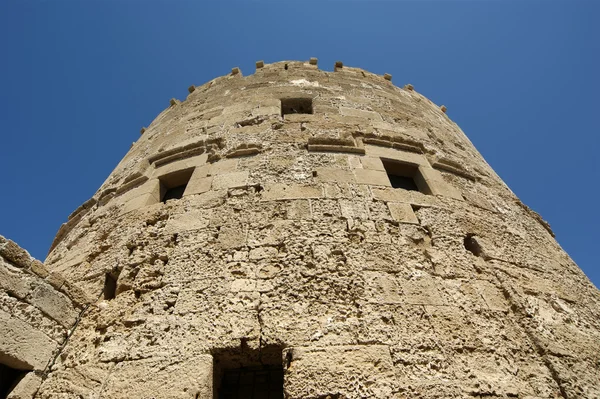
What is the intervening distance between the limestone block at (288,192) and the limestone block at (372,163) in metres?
0.69

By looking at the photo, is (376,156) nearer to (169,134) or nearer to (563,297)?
(563,297)

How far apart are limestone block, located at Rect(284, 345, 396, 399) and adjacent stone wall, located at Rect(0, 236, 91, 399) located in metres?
1.68

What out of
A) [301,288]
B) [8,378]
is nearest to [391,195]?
[301,288]

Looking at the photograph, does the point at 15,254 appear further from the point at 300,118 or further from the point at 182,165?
the point at 300,118

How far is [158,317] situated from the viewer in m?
2.54

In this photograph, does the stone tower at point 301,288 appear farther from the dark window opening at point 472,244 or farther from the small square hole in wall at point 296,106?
the small square hole in wall at point 296,106


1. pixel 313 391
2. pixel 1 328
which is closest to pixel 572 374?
pixel 313 391

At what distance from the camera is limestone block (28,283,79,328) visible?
2.61m

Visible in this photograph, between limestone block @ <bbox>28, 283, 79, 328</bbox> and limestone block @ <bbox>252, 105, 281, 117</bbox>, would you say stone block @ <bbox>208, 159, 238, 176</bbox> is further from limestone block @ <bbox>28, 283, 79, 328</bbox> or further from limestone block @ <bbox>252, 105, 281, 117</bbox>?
limestone block @ <bbox>28, 283, 79, 328</bbox>

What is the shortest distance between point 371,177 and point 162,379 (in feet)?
8.07

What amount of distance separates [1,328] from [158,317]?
931 millimetres

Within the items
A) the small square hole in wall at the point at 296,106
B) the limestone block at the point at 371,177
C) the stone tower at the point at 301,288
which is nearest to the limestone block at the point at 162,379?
the stone tower at the point at 301,288

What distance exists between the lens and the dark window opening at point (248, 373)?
2.29m

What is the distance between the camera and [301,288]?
2574mm
